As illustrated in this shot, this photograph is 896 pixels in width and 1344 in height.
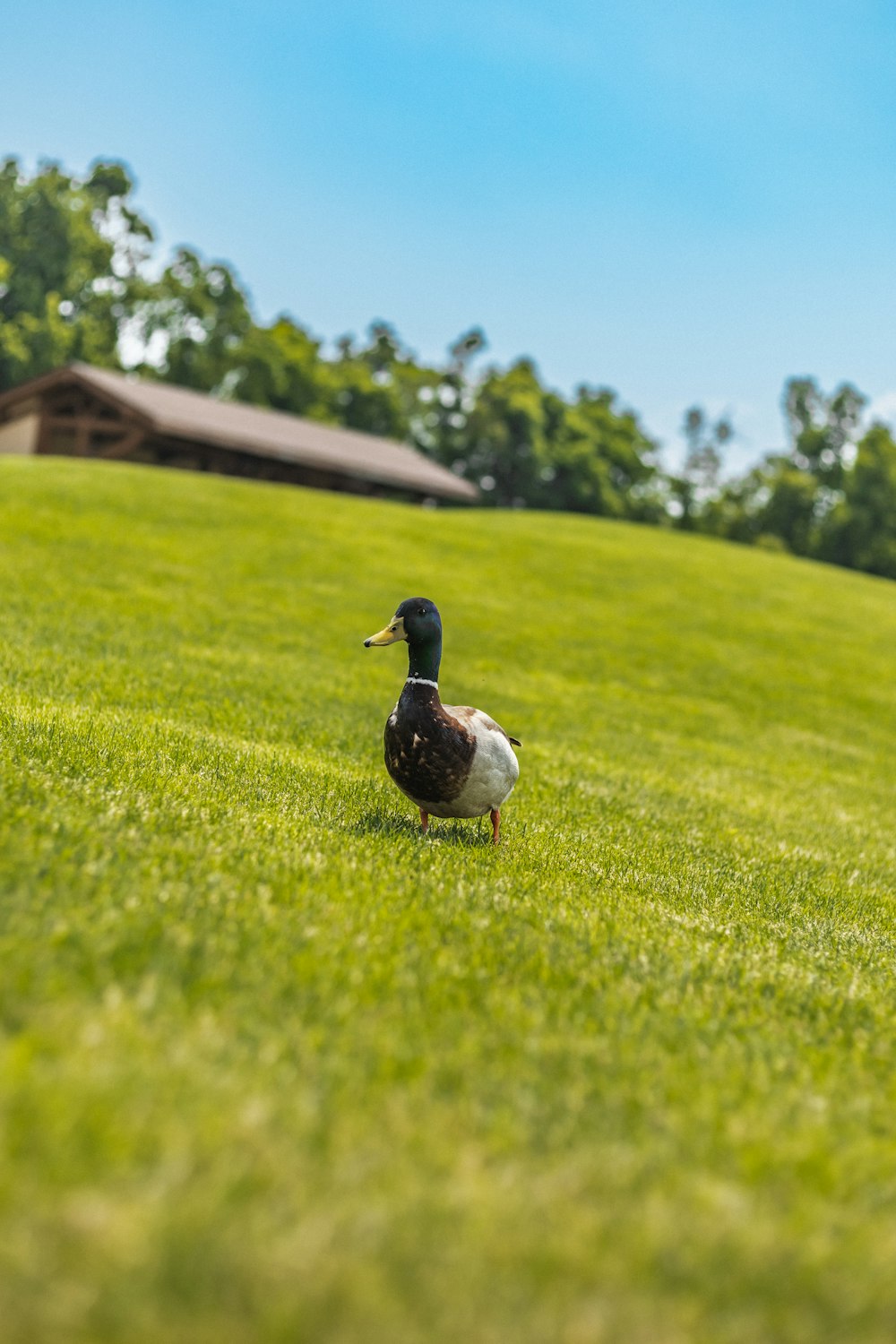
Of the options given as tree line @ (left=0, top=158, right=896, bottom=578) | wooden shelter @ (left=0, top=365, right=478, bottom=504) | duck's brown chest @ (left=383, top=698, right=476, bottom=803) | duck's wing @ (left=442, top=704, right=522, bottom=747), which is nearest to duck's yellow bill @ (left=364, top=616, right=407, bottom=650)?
duck's brown chest @ (left=383, top=698, right=476, bottom=803)

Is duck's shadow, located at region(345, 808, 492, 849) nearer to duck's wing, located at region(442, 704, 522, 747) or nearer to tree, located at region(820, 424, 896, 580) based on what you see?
duck's wing, located at region(442, 704, 522, 747)

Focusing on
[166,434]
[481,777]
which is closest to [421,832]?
[481,777]

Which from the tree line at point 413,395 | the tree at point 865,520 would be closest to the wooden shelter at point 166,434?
the tree line at point 413,395

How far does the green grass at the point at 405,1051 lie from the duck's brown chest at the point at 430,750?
1.33ft

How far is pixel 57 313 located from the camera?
67.1 metres

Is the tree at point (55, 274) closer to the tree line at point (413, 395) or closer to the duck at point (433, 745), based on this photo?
the tree line at point (413, 395)

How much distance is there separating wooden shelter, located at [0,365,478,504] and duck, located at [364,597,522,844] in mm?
39389

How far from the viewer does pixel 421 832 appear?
6.76 meters

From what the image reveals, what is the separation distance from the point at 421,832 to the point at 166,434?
133ft

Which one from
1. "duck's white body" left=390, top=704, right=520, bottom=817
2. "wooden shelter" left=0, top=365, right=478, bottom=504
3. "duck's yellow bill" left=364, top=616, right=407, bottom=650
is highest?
"wooden shelter" left=0, top=365, right=478, bottom=504

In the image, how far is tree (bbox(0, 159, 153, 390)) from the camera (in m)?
65.5

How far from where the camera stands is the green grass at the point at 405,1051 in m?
2.27

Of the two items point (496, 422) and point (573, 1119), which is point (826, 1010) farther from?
point (496, 422)

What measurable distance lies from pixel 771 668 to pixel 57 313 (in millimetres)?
60262
